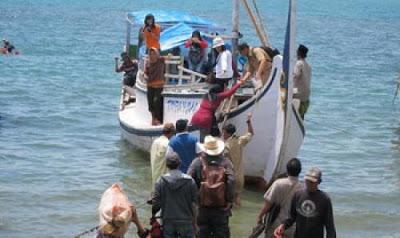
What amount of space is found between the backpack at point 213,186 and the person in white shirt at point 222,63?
5.27 meters

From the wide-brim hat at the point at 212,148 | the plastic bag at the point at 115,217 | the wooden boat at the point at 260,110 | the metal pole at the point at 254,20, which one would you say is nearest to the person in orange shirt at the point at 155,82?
the wooden boat at the point at 260,110

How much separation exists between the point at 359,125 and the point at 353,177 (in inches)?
293

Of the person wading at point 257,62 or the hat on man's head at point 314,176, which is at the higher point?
the person wading at point 257,62

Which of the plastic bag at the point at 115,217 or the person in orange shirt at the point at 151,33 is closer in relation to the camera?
the plastic bag at the point at 115,217

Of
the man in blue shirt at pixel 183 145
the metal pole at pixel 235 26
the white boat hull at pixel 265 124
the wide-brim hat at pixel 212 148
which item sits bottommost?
the white boat hull at pixel 265 124

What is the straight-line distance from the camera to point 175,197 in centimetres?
889

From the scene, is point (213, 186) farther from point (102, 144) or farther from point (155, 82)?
point (102, 144)

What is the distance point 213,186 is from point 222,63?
17.9ft

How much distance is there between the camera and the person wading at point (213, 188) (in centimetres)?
925

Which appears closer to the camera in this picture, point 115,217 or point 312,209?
point 115,217

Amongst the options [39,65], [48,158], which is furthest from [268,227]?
[39,65]

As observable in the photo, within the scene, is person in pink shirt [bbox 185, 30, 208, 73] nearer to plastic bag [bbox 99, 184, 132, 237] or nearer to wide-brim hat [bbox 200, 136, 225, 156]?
wide-brim hat [bbox 200, 136, 225, 156]

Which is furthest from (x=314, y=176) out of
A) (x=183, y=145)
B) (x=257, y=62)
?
(x=257, y=62)

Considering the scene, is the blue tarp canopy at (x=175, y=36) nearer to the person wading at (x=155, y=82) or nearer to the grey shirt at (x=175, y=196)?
the person wading at (x=155, y=82)
